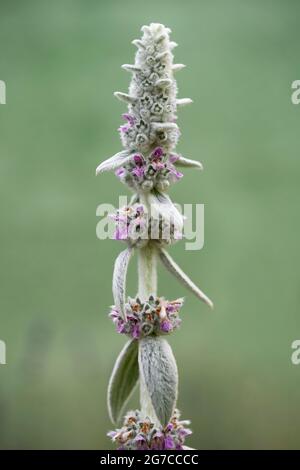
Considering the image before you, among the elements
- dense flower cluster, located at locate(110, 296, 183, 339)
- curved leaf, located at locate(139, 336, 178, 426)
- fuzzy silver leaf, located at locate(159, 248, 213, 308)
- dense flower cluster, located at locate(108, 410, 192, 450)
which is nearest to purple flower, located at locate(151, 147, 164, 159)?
fuzzy silver leaf, located at locate(159, 248, 213, 308)

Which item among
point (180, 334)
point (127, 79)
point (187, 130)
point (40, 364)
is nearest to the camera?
point (40, 364)

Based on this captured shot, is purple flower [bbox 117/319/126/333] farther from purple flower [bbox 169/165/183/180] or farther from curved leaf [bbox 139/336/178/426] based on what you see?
purple flower [bbox 169/165/183/180]

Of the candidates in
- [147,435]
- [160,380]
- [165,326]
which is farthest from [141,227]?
[147,435]

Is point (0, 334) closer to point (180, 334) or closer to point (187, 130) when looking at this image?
point (180, 334)

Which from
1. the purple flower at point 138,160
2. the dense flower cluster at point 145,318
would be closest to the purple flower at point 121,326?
the dense flower cluster at point 145,318

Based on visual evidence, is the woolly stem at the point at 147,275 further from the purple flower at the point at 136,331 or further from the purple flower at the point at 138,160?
the purple flower at the point at 138,160
